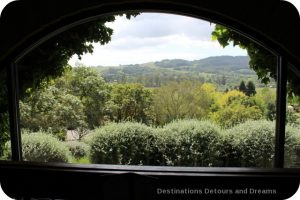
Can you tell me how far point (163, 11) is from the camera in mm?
3057

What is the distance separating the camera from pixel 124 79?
350cm

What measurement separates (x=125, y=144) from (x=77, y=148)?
0.48 metres

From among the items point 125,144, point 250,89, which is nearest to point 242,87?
point 250,89

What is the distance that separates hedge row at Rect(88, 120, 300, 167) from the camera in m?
3.46

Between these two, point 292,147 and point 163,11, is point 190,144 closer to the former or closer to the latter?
point 292,147

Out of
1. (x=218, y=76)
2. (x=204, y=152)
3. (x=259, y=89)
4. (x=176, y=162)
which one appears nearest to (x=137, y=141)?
(x=176, y=162)

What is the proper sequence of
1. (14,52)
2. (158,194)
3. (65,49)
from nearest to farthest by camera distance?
(158,194) → (14,52) → (65,49)

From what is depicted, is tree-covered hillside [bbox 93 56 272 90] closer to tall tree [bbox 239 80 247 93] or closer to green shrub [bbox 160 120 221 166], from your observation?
tall tree [bbox 239 80 247 93]

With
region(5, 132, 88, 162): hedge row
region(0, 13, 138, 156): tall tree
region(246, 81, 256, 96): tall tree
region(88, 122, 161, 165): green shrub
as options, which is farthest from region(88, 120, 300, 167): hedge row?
region(0, 13, 138, 156): tall tree

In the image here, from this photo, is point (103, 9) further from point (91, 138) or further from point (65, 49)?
point (91, 138)

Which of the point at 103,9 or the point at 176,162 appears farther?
the point at 176,162

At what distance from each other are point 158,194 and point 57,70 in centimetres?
154

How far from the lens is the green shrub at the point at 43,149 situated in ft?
12.0

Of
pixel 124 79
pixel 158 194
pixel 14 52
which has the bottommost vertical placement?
pixel 158 194
